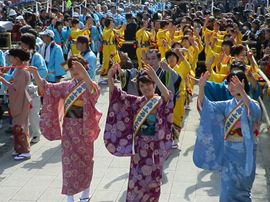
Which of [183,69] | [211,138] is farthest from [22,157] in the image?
[211,138]

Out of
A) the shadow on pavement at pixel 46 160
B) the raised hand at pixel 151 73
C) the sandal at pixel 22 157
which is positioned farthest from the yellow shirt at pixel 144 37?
the raised hand at pixel 151 73

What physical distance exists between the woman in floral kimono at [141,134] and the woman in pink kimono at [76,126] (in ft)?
1.39

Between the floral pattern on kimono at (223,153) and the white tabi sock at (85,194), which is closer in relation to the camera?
the floral pattern on kimono at (223,153)

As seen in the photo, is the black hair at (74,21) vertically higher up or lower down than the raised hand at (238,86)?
lower down

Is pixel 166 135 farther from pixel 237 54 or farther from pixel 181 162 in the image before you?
pixel 237 54

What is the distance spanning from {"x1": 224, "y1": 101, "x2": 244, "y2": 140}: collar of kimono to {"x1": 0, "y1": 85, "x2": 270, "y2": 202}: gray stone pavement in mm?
1475

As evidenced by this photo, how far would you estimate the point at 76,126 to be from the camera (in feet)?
19.3

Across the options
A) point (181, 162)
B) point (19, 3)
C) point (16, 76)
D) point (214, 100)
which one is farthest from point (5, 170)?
point (19, 3)

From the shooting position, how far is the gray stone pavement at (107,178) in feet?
20.9

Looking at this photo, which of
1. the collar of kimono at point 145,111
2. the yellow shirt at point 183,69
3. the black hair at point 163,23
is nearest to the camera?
the collar of kimono at point 145,111

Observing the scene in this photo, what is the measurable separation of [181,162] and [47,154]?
2007 millimetres

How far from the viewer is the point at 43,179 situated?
6.96 meters

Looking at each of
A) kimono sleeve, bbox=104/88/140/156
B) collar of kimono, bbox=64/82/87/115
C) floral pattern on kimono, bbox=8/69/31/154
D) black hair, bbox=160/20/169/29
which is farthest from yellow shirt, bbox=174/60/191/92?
black hair, bbox=160/20/169/29

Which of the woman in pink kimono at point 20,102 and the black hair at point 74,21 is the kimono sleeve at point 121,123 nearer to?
the woman in pink kimono at point 20,102
